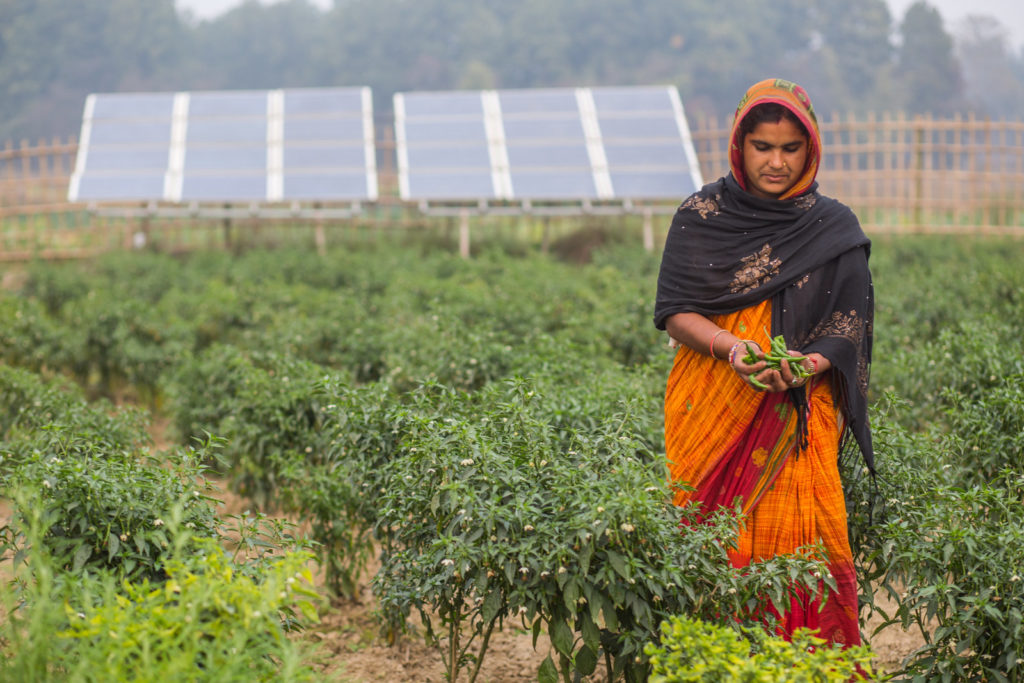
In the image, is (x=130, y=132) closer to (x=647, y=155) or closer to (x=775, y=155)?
(x=647, y=155)

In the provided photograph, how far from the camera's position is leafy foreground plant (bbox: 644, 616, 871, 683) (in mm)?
2262

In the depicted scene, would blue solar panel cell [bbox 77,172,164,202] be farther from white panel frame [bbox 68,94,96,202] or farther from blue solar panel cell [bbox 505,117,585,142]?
blue solar panel cell [bbox 505,117,585,142]

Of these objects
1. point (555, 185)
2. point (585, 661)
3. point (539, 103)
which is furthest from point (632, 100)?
point (585, 661)

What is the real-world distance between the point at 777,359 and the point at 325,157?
11.3 m

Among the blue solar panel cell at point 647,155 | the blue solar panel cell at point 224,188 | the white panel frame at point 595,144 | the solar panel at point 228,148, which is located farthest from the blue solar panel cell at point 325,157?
the blue solar panel cell at point 647,155

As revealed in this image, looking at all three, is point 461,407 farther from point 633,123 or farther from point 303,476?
point 633,123

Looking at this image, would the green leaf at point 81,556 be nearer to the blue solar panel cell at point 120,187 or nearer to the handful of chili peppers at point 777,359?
the handful of chili peppers at point 777,359

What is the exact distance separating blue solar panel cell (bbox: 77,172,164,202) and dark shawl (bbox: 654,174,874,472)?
1081cm

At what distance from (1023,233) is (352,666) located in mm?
12470

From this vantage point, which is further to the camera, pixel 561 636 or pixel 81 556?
pixel 561 636

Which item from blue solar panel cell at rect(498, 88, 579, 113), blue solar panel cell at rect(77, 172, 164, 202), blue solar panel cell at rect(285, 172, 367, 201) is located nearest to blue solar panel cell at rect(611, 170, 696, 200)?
blue solar panel cell at rect(498, 88, 579, 113)

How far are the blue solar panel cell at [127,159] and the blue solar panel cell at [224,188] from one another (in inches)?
23.9

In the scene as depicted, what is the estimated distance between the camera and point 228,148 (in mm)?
13617

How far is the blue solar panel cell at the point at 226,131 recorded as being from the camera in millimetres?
13812
